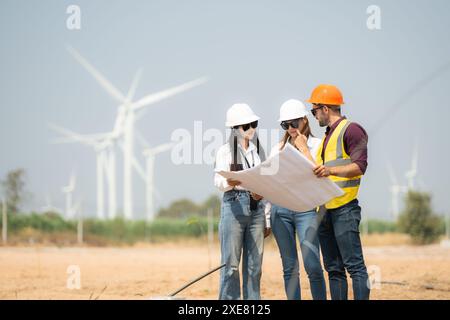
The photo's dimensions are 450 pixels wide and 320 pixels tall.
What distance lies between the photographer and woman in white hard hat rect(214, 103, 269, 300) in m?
7.24

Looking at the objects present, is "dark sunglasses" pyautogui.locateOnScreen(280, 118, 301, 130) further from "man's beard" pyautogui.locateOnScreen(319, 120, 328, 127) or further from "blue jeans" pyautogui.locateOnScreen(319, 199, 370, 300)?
"blue jeans" pyautogui.locateOnScreen(319, 199, 370, 300)

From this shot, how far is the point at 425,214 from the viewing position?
36156 mm

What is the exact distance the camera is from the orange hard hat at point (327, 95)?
694 cm

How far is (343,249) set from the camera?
6707 millimetres

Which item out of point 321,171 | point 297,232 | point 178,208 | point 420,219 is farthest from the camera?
point 178,208

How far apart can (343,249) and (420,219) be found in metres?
30.7

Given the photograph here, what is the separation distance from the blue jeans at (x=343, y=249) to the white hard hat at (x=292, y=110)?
0.93 metres

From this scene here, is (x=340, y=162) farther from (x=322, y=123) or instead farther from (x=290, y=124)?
(x=290, y=124)

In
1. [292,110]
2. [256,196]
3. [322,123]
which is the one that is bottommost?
[256,196]

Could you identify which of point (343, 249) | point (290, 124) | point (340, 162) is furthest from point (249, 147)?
point (343, 249)

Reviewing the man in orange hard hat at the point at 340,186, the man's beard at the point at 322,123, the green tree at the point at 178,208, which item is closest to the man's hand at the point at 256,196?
the man in orange hard hat at the point at 340,186

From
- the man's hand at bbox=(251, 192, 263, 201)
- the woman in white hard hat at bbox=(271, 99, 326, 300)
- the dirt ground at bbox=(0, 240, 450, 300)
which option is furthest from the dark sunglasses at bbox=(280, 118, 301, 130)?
the dirt ground at bbox=(0, 240, 450, 300)
